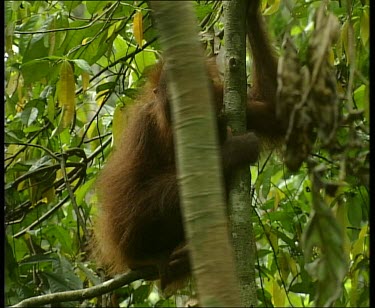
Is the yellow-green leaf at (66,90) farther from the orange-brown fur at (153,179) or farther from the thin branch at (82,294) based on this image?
the thin branch at (82,294)

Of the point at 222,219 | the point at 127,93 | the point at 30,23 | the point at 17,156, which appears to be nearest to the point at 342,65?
the point at 127,93

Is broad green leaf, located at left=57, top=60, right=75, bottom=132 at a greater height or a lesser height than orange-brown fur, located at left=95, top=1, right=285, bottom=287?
greater

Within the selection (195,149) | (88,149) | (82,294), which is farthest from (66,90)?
(195,149)

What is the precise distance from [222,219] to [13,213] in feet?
7.37

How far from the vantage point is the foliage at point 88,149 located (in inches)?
92.5

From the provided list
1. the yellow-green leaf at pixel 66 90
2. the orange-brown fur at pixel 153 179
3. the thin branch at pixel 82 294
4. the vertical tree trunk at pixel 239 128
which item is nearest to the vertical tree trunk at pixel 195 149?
the vertical tree trunk at pixel 239 128

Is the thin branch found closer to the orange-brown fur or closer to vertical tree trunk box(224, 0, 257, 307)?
the orange-brown fur

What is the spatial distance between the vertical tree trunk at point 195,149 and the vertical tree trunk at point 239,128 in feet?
2.12

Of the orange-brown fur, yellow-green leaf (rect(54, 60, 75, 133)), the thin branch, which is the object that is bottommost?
the thin branch

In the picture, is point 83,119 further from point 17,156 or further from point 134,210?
point 134,210

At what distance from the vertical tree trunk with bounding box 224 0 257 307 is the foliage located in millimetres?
273

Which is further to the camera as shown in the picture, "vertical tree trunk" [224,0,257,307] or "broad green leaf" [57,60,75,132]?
"broad green leaf" [57,60,75,132]

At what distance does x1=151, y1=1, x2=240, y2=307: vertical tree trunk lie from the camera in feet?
3.12

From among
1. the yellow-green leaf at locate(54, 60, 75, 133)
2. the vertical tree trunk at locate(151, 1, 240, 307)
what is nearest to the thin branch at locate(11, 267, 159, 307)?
the yellow-green leaf at locate(54, 60, 75, 133)
